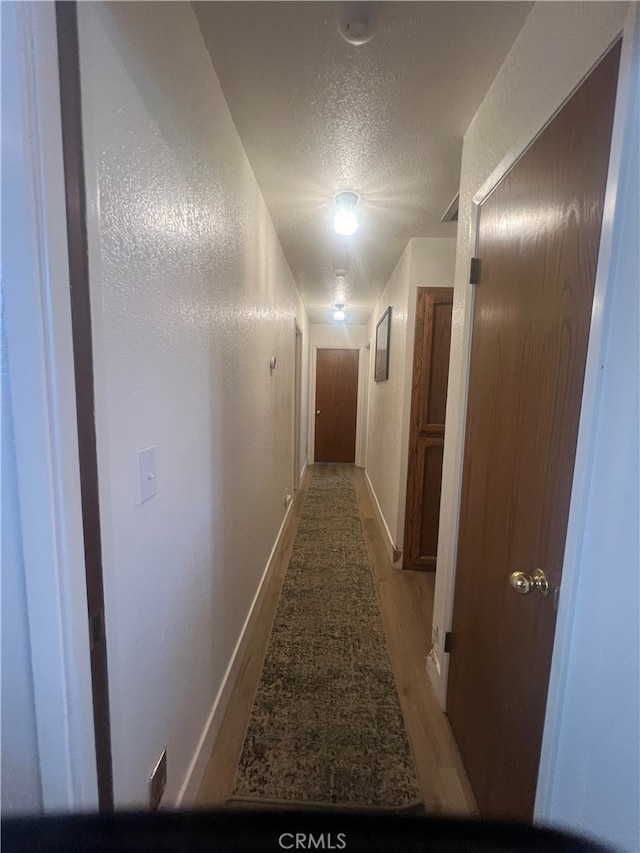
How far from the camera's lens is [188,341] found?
990 millimetres

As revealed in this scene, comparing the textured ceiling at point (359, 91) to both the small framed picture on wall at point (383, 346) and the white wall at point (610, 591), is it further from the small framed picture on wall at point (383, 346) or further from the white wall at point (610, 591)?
the small framed picture on wall at point (383, 346)

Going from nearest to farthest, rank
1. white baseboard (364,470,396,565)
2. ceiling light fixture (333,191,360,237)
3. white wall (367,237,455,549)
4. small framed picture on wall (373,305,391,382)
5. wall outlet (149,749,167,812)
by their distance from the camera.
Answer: wall outlet (149,749,167,812) < ceiling light fixture (333,191,360,237) < white wall (367,237,455,549) < white baseboard (364,470,396,565) < small framed picture on wall (373,305,391,382)

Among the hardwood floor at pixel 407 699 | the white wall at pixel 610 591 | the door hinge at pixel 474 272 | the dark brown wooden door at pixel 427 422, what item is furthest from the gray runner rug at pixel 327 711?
the door hinge at pixel 474 272

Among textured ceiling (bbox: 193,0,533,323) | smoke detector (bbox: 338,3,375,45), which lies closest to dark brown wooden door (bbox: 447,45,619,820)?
textured ceiling (bbox: 193,0,533,323)

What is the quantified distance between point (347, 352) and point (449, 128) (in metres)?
4.35

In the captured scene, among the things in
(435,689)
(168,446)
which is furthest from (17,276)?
(435,689)

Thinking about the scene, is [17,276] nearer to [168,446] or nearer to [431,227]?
[168,446]

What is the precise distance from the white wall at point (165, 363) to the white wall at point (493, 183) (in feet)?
3.14

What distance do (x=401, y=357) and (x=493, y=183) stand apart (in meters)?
1.58

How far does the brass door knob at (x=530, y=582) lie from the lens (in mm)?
774

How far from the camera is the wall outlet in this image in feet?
2.77

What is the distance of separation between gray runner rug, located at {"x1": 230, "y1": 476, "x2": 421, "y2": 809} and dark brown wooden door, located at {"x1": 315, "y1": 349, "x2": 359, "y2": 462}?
142 inches

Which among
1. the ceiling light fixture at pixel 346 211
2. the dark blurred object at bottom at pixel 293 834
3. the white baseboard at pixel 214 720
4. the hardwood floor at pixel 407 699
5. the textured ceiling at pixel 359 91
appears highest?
the textured ceiling at pixel 359 91

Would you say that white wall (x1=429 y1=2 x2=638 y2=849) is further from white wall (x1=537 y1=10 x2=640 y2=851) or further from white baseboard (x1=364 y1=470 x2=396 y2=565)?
white baseboard (x1=364 y1=470 x2=396 y2=565)
